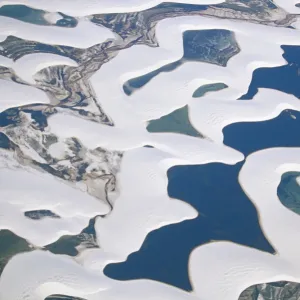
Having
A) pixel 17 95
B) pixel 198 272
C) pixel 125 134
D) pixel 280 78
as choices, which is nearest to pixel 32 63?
pixel 17 95

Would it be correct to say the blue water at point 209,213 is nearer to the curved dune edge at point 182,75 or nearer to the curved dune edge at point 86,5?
the curved dune edge at point 182,75

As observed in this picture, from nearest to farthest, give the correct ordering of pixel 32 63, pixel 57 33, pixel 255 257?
1. pixel 255 257
2. pixel 32 63
3. pixel 57 33

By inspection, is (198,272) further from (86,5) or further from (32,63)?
(86,5)

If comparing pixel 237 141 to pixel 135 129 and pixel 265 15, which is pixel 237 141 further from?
pixel 265 15

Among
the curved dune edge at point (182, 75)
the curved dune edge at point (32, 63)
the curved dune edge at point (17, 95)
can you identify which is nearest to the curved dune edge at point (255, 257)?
the curved dune edge at point (182, 75)

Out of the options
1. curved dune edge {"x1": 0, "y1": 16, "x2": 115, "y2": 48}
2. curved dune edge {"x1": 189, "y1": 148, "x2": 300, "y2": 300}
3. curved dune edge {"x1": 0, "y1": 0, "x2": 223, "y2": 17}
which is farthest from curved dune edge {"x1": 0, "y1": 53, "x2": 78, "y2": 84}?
curved dune edge {"x1": 189, "y1": 148, "x2": 300, "y2": 300}
